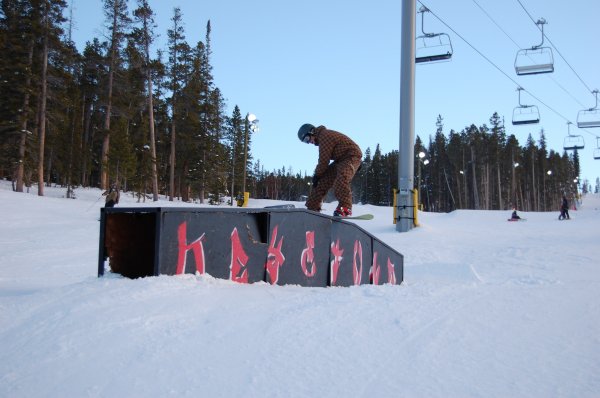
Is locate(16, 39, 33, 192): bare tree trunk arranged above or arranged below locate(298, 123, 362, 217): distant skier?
above

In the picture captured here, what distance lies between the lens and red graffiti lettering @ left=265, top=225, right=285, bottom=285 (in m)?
4.04

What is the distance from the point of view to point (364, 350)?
2.29 meters

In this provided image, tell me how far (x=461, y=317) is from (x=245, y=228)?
197 centimetres

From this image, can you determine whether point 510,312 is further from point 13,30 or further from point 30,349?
point 13,30

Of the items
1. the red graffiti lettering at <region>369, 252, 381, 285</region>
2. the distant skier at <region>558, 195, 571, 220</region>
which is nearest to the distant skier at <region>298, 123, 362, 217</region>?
the red graffiti lettering at <region>369, 252, 381, 285</region>

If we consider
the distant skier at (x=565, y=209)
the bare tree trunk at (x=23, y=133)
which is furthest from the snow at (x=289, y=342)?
the bare tree trunk at (x=23, y=133)

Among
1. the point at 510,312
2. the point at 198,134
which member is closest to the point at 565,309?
the point at 510,312

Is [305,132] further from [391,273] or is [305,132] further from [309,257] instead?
[391,273]

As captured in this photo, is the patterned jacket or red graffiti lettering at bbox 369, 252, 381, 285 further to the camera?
red graffiti lettering at bbox 369, 252, 381, 285

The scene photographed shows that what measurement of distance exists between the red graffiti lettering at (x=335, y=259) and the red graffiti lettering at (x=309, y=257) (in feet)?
1.41

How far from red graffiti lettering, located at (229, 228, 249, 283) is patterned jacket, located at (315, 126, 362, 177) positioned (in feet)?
8.46

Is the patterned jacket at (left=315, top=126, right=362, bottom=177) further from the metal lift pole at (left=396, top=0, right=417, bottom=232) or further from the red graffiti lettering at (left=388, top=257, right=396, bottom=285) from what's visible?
the metal lift pole at (left=396, top=0, right=417, bottom=232)

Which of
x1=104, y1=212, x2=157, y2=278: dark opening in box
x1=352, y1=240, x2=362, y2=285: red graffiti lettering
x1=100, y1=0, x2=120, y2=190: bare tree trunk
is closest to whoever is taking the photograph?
x1=104, y1=212, x2=157, y2=278: dark opening in box

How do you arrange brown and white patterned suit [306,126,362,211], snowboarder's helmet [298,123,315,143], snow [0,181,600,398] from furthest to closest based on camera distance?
snowboarder's helmet [298,123,315,143], brown and white patterned suit [306,126,362,211], snow [0,181,600,398]
